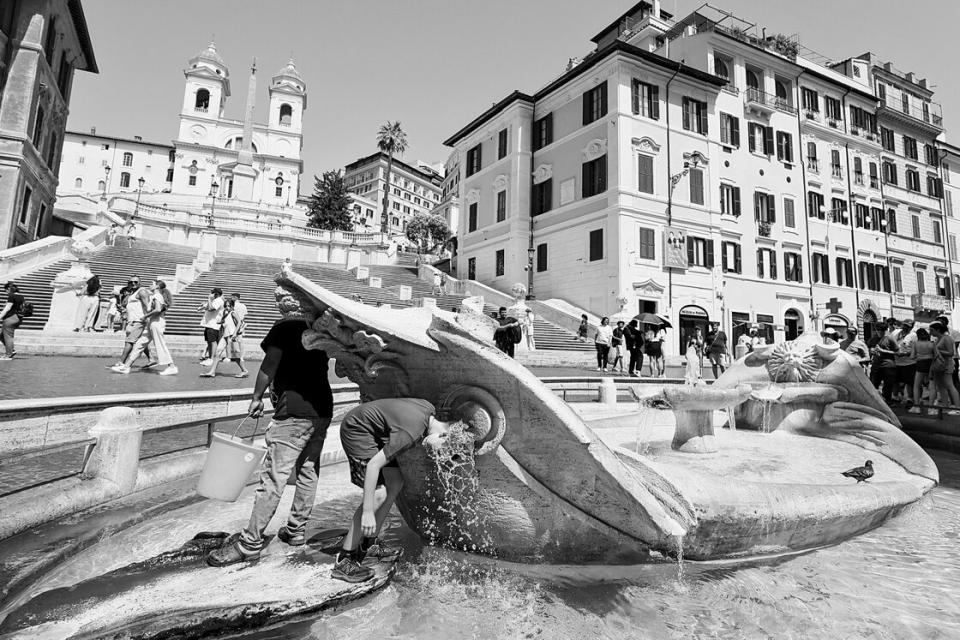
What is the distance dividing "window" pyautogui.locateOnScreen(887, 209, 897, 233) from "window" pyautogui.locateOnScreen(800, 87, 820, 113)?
10.1m

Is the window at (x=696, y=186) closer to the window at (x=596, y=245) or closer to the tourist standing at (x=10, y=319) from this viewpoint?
the window at (x=596, y=245)

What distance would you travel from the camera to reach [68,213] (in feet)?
128

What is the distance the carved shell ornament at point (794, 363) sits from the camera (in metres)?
6.21

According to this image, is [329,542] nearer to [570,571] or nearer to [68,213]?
[570,571]

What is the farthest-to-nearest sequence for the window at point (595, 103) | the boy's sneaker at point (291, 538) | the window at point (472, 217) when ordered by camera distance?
1. the window at point (472, 217)
2. the window at point (595, 103)
3. the boy's sneaker at point (291, 538)

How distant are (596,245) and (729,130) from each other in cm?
1166

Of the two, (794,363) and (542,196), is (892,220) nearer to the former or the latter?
(542,196)

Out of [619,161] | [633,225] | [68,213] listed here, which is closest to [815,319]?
[633,225]

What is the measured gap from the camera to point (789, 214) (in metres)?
31.4

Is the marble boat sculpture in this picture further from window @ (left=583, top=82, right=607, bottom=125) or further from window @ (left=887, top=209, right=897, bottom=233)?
window @ (left=887, top=209, right=897, bottom=233)

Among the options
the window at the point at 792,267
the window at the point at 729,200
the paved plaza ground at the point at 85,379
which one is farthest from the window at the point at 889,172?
the paved plaza ground at the point at 85,379

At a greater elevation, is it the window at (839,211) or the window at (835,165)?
the window at (835,165)

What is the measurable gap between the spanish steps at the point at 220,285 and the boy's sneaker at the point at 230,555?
13776 mm

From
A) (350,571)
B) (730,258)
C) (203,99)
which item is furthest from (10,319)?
(203,99)
